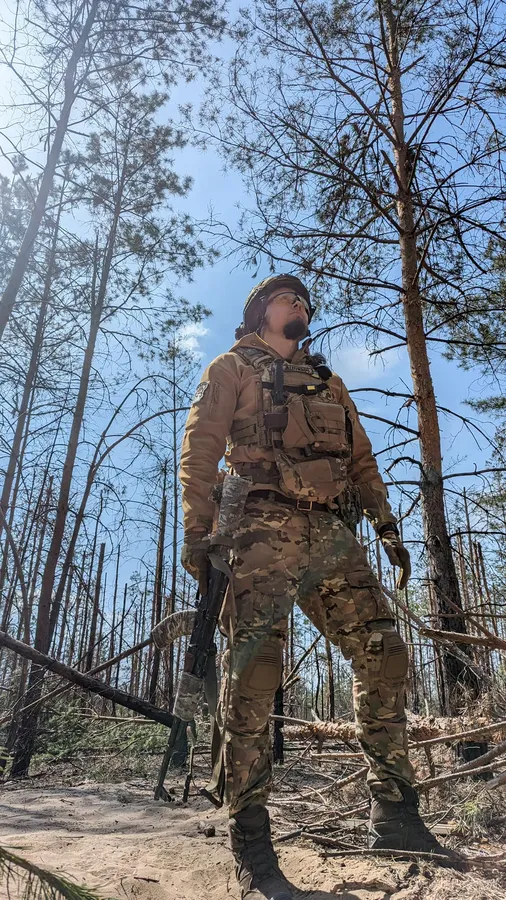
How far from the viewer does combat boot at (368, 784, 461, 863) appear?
6.64 feet

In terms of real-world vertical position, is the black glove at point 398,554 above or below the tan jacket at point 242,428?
below

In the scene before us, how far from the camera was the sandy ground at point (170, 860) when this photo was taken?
5.81ft

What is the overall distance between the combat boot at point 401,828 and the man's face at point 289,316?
7.04 feet

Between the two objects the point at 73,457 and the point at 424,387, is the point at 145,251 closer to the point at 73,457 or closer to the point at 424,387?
the point at 73,457

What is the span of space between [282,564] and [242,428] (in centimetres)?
69

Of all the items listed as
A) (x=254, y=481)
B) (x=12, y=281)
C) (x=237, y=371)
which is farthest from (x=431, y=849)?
(x=12, y=281)

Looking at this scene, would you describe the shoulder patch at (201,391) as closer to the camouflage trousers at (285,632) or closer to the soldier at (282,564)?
the soldier at (282,564)

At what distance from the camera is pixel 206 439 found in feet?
8.42

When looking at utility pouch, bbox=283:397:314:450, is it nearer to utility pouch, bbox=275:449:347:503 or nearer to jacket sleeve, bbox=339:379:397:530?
utility pouch, bbox=275:449:347:503

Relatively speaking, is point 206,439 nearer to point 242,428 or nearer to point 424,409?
point 242,428

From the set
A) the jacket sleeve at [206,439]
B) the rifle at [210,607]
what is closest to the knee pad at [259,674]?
the rifle at [210,607]

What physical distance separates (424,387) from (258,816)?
403cm

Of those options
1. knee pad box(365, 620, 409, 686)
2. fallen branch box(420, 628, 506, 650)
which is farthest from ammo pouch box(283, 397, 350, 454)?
fallen branch box(420, 628, 506, 650)

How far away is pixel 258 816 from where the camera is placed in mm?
2086
